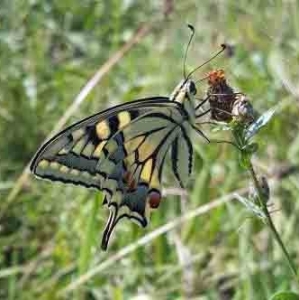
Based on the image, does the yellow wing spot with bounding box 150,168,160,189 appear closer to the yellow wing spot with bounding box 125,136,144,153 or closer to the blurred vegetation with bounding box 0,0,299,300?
the yellow wing spot with bounding box 125,136,144,153

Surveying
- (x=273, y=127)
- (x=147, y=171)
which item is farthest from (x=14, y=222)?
(x=147, y=171)

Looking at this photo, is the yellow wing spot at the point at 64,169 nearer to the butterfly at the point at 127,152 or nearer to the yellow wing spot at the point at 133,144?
the butterfly at the point at 127,152

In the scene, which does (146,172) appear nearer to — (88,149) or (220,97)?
(88,149)

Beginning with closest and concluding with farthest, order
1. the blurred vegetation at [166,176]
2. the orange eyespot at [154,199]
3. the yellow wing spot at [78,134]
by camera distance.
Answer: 1. the yellow wing spot at [78,134]
2. the orange eyespot at [154,199]
3. the blurred vegetation at [166,176]

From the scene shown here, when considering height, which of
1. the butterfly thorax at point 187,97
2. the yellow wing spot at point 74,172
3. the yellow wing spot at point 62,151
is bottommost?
the yellow wing spot at point 74,172

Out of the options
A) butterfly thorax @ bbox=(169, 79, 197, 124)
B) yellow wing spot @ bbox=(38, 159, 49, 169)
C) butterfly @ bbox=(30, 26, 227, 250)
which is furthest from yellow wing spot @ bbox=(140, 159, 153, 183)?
yellow wing spot @ bbox=(38, 159, 49, 169)

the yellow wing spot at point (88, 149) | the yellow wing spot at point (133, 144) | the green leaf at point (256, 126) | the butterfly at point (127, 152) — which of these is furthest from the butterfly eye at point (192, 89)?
the green leaf at point (256, 126)

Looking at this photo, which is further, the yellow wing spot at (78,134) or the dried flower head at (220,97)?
the yellow wing spot at (78,134)

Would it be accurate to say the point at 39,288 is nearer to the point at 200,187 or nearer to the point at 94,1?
the point at 200,187
